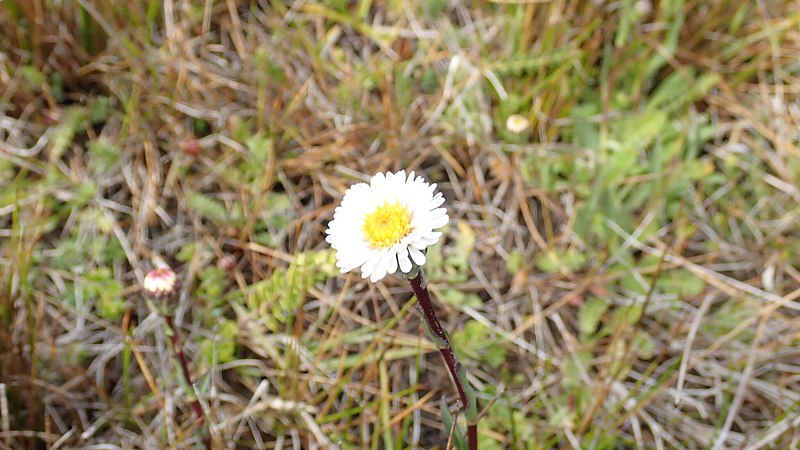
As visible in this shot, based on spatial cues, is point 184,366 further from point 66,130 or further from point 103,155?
point 66,130

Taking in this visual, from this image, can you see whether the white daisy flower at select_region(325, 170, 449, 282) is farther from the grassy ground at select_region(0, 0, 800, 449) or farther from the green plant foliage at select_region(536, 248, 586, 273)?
the green plant foliage at select_region(536, 248, 586, 273)

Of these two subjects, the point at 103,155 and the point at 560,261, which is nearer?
the point at 560,261

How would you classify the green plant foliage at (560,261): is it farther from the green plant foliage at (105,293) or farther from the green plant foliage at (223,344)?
the green plant foliage at (105,293)

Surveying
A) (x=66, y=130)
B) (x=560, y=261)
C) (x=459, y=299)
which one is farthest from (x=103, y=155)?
(x=560, y=261)

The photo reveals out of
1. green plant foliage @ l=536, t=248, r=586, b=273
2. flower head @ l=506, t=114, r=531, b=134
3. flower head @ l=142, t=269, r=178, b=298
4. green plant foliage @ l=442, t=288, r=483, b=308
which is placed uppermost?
flower head @ l=506, t=114, r=531, b=134

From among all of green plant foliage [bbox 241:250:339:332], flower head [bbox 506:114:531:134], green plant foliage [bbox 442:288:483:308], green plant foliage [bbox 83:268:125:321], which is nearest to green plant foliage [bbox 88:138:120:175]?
green plant foliage [bbox 83:268:125:321]

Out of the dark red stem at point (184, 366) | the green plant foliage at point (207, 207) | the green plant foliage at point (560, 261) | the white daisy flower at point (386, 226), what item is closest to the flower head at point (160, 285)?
the dark red stem at point (184, 366)
